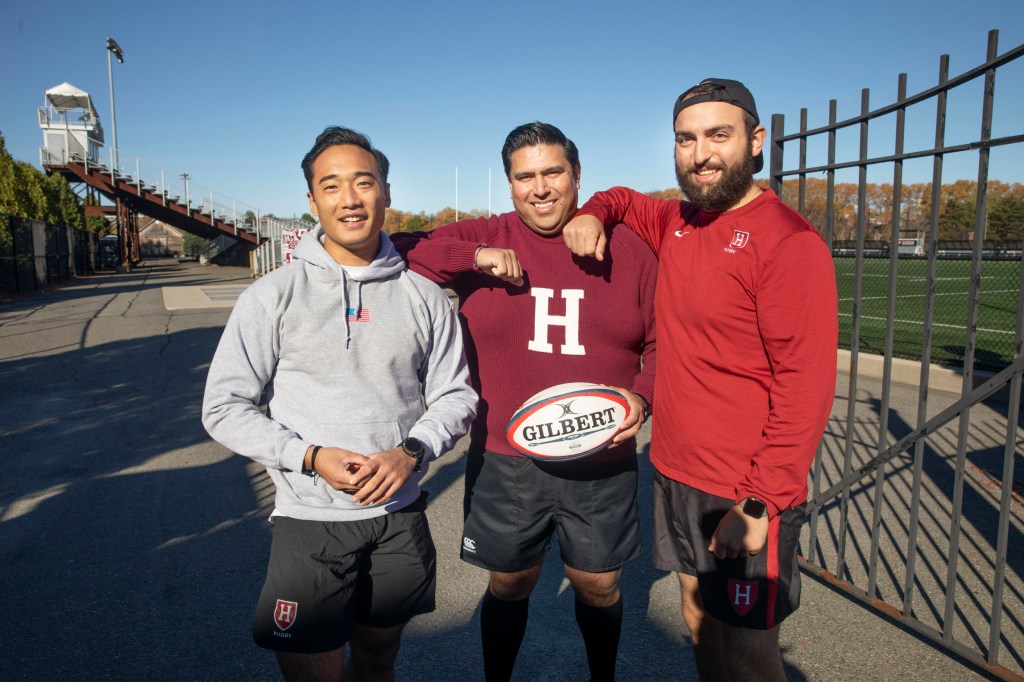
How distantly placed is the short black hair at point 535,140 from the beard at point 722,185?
18.2 inches

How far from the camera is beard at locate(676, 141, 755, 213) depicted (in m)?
2.23

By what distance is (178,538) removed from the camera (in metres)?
4.37

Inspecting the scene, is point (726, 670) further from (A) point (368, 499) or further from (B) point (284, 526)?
(B) point (284, 526)

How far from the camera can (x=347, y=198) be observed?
7.24ft

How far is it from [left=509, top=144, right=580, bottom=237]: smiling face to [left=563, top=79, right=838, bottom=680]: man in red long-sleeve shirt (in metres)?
0.15

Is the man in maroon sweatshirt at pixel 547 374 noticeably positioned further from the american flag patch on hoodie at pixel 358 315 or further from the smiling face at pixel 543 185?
the american flag patch on hoodie at pixel 358 315

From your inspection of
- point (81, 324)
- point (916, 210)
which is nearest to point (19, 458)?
point (81, 324)

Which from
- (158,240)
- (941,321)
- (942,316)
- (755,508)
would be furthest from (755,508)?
(158,240)

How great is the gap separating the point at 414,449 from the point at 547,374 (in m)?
0.74

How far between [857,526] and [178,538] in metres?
4.53

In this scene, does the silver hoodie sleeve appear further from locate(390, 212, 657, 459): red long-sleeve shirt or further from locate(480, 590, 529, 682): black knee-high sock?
locate(480, 590, 529, 682): black knee-high sock

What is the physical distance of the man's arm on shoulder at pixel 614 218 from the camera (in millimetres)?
2424

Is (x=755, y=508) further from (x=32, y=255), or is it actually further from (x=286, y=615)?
(x=32, y=255)

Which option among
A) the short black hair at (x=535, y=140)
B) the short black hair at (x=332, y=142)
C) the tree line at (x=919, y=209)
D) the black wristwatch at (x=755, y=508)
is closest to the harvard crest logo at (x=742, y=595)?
the black wristwatch at (x=755, y=508)
